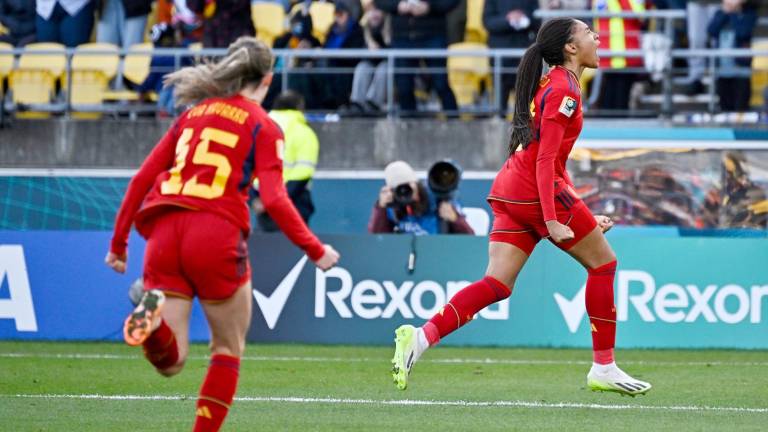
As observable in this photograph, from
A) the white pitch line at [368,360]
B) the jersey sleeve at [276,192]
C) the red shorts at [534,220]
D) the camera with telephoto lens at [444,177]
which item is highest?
the jersey sleeve at [276,192]

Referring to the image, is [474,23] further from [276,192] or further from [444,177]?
[276,192]

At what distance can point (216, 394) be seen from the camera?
6.64m

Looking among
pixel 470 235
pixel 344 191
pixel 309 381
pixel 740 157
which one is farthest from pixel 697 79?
pixel 309 381

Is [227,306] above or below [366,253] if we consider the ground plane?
above

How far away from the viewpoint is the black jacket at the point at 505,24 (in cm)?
1762

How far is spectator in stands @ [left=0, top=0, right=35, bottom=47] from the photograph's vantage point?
63.6ft

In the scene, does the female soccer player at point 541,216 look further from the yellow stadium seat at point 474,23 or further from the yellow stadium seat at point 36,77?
the yellow stadium seat at point 36,77

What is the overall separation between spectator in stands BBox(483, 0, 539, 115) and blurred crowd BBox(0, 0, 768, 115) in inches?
0.5

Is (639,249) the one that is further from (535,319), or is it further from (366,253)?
(366,253)

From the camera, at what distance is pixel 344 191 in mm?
17344

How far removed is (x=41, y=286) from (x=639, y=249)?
5.36 metres

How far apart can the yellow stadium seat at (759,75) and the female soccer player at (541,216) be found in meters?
9.45

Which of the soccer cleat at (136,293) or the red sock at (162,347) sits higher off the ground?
the red sock at (162,347)

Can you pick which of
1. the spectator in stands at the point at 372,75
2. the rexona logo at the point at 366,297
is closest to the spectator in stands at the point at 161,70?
the spectator in stands at the point at 372,75
